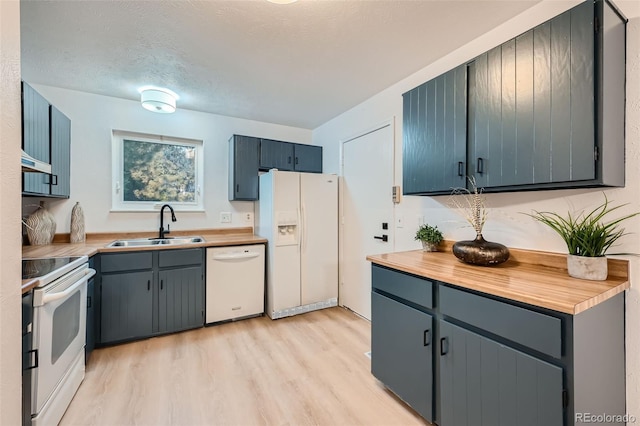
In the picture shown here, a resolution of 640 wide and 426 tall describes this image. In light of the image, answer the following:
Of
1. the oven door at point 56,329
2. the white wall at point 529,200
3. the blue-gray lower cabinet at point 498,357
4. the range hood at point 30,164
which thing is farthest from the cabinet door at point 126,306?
the white wall at point 529,200

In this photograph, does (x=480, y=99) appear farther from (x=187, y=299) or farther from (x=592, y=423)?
(x=187, y=299)

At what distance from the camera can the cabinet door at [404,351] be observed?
1502 mm

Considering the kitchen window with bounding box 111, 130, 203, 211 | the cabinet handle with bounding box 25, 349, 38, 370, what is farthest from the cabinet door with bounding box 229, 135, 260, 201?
the cabinet handle with bounding box 25, 349, 38, 370

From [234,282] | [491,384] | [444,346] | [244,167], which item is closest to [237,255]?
[234,282]

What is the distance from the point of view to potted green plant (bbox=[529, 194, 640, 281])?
125 cm

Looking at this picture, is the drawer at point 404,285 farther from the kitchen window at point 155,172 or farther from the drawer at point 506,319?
the kitchen window at point 155,172

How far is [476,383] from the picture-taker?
127cm

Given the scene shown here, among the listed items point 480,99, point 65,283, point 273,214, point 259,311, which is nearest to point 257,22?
point 480,99

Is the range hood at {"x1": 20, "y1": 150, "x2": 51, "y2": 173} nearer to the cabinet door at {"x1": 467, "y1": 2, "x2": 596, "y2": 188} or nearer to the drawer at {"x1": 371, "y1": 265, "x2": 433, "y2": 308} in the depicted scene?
the drawer at {"x1": 371, "y1": 265, "x2": 433, "y2": 308}

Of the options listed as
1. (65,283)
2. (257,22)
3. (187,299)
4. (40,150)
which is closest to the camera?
(65,283)

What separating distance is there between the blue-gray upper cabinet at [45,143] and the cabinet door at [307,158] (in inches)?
93.0

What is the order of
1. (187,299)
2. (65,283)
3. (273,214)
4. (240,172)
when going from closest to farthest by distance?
1. (65,283)
2. (187,299)
3. (273,214)
4. (240,172)

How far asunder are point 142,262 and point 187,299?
0.56 metres

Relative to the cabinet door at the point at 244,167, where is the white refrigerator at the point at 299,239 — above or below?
below
